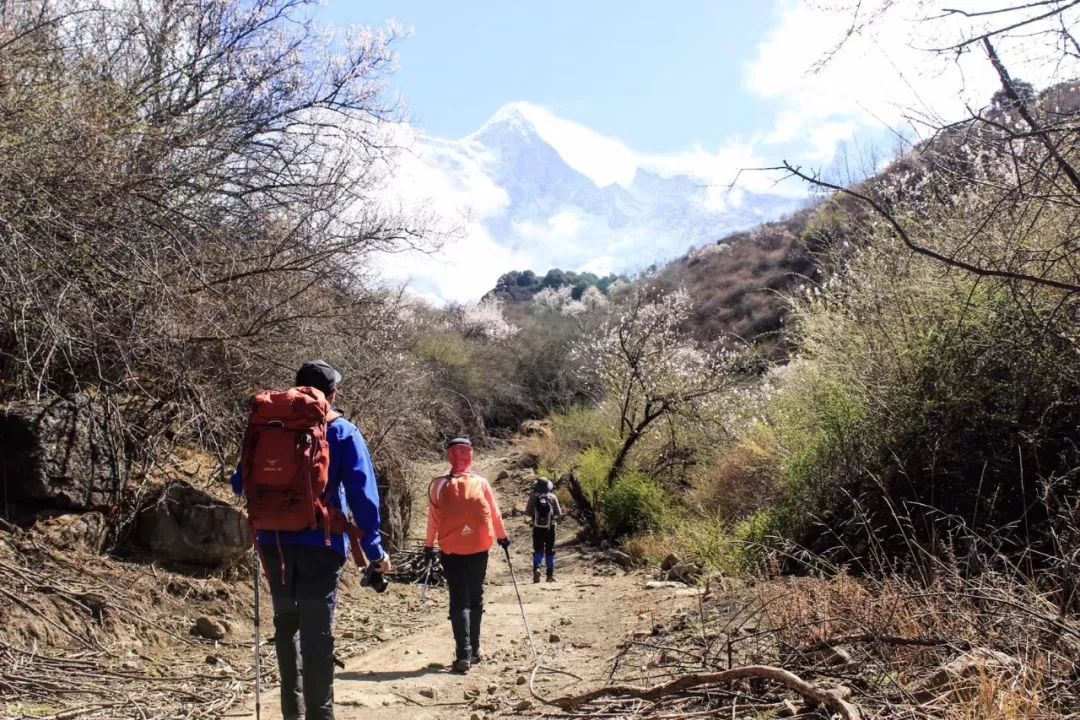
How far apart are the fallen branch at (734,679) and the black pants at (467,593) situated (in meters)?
2.05

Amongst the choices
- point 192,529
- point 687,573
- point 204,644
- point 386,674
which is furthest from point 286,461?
point 687,573

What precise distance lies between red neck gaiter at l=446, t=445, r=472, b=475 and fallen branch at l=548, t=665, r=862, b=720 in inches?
106

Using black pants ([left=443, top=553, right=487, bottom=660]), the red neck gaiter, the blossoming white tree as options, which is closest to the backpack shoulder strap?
the red neck gaiter

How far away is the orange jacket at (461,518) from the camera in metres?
6.24

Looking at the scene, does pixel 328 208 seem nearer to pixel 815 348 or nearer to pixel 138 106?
pixel 138 106

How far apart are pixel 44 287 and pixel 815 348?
323 inches

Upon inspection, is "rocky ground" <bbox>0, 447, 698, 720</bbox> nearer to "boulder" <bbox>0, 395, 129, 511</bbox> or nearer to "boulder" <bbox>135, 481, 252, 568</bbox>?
"boulder" <bbox>135, 481, 252, 568</bbox>

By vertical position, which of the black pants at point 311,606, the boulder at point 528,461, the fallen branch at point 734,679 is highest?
the black pants at point 311,606

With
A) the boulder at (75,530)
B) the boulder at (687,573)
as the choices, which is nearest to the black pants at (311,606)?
the boulder at (75,530)

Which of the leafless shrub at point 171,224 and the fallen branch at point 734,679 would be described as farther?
the leafless shrub at point 171,224

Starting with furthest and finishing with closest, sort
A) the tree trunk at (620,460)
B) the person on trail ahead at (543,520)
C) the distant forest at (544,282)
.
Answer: the distant forest at (544,282), the tree trunk at (620,460), the person on trail ahead at (543,520)

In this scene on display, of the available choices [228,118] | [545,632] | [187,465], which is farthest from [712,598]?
[228,118]

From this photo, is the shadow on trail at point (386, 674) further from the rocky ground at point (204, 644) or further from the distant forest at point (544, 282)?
the distant forest at point (544, 282)

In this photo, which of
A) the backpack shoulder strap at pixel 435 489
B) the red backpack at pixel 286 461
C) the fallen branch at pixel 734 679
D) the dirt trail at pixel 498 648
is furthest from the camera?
the backpack shoulder strap at pixel 435 489
